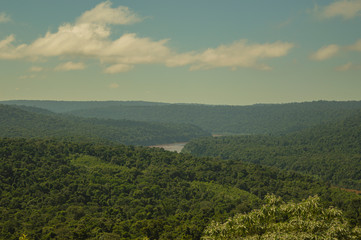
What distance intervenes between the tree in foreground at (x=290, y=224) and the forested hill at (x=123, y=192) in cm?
1831

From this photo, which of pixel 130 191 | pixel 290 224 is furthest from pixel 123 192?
pixel 290 224

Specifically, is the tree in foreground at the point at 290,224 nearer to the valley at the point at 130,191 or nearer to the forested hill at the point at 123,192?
the valley at the point at 130,191

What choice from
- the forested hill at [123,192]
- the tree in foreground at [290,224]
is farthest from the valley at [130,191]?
the tree in foreground at [290,224]

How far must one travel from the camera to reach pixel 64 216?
79000mm

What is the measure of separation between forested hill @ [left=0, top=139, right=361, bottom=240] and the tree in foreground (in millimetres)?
18306

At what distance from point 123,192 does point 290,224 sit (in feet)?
224

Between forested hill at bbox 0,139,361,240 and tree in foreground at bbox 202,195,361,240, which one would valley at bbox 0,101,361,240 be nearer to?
forested hill at bbox 0,139,361,240

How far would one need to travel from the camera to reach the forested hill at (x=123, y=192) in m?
69.4

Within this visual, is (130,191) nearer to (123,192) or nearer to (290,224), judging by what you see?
(123,192)

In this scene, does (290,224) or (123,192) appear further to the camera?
(123,192)

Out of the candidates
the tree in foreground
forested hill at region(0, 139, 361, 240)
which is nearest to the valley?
forested hill at region(0, 139, 361, 240)

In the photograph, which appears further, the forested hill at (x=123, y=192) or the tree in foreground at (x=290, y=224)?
the forested hill at (x=123, y=192)

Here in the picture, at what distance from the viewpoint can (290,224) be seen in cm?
4028

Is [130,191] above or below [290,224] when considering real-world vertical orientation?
below
